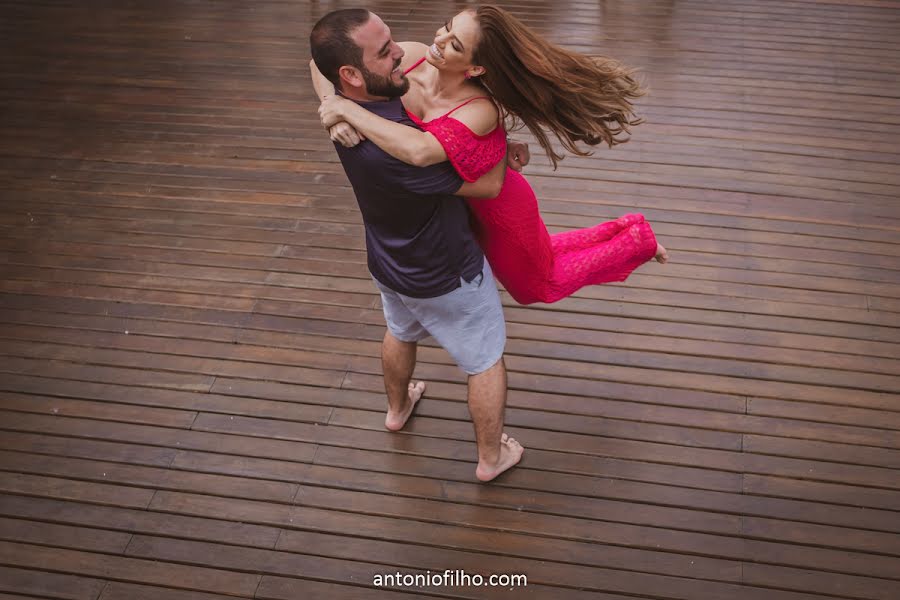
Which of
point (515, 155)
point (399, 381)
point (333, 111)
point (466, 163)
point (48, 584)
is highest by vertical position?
point (333, 111)

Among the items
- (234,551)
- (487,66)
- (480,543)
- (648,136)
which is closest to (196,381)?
(234,551)

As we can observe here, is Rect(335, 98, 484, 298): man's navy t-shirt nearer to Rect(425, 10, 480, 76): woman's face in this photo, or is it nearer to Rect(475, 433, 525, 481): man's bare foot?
Rect(425, 10, 480, 76): woman's face

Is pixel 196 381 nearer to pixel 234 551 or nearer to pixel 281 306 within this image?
pixel 281 306

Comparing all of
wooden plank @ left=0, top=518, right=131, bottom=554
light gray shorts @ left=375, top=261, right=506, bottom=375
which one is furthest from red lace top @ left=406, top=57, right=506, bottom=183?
wooden plank @ left=0, top=518, right=131, bottom=554

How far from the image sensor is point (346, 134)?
6.51 feet

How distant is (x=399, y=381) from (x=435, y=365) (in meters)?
0.37

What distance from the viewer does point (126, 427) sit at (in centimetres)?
293

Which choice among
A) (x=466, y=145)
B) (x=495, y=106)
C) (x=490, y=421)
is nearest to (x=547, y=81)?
(x=495, y=106)

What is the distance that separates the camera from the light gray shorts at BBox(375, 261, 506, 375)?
7.73 ft

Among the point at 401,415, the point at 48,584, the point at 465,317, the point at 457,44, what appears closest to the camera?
the point at 457,44

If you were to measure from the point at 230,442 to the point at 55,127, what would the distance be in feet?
7.70

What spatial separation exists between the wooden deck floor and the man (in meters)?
0.30

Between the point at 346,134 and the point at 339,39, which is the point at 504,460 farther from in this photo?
the point at 339,39

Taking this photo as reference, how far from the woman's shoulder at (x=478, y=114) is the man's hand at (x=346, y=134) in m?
0.23
